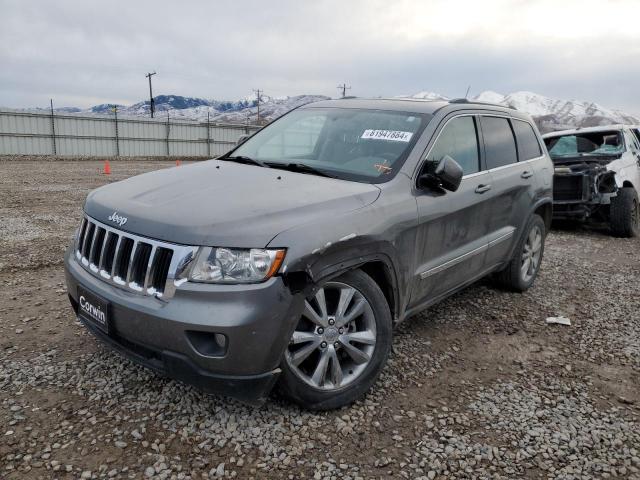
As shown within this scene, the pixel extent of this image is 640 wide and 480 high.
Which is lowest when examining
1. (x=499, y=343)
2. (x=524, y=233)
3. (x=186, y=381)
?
(x=499, y=343)

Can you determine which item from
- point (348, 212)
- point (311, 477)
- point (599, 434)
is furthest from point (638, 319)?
point (311, 477)

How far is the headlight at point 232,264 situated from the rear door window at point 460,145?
152cm

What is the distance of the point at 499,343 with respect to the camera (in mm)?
3879

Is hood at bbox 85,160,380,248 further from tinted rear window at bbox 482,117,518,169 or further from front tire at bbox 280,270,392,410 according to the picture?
tinted rear window at bbox 482,117,518,169

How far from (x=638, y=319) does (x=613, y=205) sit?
14.2ft

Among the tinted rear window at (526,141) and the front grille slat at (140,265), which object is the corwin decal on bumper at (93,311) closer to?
the front grille slat at (140,265)

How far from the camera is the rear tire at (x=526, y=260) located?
4.72 metres

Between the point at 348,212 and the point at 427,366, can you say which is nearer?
the point at 348,212

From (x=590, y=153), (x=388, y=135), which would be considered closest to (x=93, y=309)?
(x=388, y=135)

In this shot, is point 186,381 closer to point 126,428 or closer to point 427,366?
point 126,428

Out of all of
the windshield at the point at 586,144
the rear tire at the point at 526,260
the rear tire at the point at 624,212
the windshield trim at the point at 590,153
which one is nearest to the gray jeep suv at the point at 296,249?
the rear tire at the point at 526,260

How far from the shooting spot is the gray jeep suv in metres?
2.32

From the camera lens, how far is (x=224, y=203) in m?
2.61

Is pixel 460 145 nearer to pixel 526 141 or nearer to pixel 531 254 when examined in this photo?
pixel 526 141
